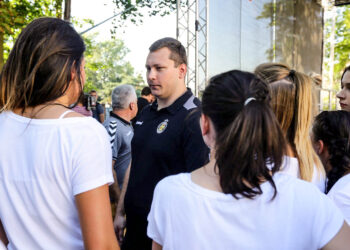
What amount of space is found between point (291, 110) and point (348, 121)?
0.47 meters

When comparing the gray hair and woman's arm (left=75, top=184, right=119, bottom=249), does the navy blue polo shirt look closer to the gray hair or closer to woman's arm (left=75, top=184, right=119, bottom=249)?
woman's arm (left=75, top=184, right=119, bottom=249)

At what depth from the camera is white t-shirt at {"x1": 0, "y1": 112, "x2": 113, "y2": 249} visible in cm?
106

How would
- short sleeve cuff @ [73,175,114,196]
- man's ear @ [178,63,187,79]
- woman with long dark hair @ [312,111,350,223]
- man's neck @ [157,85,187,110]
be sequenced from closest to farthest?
short sleeve cuff @ [73,175,114,196] → woman with long dark hair @ [312,111,350,223] → man's neck @ [157,85,187,110] → man's ear @ [178,63,187,79]

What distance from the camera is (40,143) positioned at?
3.54 feet

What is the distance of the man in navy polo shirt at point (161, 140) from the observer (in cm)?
196

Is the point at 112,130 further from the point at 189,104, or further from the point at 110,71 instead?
the point at 110,71

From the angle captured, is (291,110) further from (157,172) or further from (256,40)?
(256,40)

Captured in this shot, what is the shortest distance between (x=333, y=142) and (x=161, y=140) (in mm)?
968

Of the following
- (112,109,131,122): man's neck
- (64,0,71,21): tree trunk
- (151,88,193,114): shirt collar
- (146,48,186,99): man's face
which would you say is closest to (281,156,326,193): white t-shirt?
(151,88,193,114): shirt collar

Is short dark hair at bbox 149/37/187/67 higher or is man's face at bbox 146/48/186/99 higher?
short dark hair at bbox 149/37/187/67

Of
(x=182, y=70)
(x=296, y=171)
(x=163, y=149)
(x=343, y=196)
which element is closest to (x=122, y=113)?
(x=182, y=70)

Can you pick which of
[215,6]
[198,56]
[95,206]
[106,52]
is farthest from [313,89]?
[106,52]

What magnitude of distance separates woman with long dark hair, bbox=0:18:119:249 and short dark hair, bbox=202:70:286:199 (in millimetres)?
398

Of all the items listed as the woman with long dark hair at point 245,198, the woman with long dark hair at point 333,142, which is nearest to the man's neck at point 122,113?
the woman with long dark hair at point 333,142
